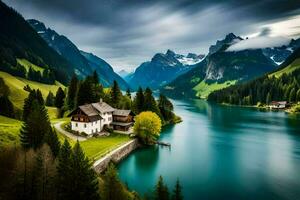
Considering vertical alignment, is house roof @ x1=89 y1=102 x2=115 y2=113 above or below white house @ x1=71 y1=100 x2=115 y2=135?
above

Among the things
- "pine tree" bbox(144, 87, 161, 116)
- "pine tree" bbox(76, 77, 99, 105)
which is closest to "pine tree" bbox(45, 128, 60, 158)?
"pine tree" bbox(76, 77, 99, 105)

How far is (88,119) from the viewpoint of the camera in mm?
74062

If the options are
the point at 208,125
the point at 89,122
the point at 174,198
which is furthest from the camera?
the point at 208,125

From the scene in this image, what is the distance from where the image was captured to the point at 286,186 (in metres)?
46.4

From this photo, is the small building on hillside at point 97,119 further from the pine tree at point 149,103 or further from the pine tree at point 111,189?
the pine tree at point 111,189

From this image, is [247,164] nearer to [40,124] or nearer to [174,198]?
[174,198]

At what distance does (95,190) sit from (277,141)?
70.3 m

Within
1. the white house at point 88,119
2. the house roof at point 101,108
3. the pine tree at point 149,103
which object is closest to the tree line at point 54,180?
the white house at point 88,119

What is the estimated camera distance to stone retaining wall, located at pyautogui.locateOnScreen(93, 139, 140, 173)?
167 feet

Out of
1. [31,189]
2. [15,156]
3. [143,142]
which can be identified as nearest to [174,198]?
[31,189]

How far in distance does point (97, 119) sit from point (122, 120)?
11.4 meters

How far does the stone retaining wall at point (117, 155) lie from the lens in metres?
51.0

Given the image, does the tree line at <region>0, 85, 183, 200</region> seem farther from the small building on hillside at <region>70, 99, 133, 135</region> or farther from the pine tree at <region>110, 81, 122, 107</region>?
the pine tree at <region>110, 81, 122, 107</region>

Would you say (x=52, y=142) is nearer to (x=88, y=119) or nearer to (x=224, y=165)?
(x=88, y=119)
